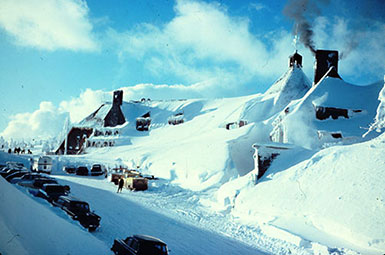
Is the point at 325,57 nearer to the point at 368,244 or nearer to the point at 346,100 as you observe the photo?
the point at 346,100

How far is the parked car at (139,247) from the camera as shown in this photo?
8.80 metres

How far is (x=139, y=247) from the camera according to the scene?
28.9 feet

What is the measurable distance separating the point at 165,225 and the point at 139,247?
6157 mm

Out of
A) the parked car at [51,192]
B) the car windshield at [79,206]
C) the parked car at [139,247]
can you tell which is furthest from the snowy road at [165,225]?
the parked car at [51,192]

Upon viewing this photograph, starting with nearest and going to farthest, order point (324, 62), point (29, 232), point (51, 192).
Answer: point (29, 232) < point (51, 192) < point (324, 62)

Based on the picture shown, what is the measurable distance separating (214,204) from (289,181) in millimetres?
5994

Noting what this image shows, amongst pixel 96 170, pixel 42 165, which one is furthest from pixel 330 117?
pixel 42 165

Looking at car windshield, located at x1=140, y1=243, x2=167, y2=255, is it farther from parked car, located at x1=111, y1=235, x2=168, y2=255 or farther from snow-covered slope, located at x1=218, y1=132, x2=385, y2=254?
snow-covered slope, located at x1=218, y1=132, x2=385, y2=254

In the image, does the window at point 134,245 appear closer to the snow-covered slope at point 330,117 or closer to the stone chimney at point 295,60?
the snow-covered slope at point 330,117

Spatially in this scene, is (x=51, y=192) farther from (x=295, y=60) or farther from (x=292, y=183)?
(x=295, y=60)

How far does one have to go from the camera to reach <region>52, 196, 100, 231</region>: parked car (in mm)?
11952

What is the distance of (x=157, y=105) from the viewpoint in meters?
73.6

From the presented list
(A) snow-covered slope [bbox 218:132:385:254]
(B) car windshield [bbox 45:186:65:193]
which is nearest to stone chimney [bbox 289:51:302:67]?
(A) snow-covered slope [bbox 218:132:385:254]

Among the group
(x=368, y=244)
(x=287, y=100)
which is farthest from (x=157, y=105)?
(x=368, y=244)
